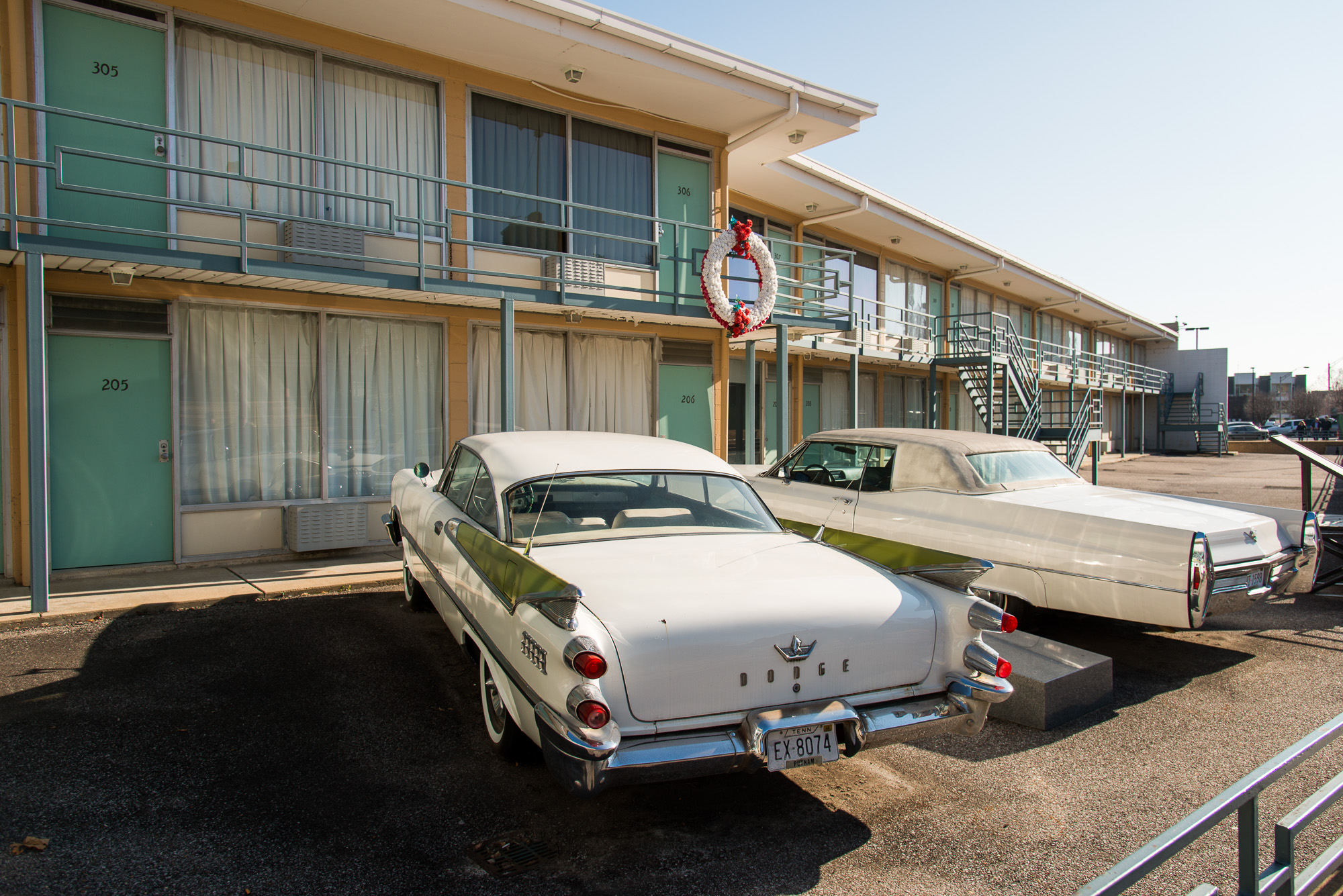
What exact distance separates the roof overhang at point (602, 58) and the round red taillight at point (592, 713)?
7.58 meters

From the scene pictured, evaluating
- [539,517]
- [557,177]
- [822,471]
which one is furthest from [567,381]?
[539,517]

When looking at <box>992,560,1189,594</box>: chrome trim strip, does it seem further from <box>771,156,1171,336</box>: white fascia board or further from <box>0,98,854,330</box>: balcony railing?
<box>771,156,1171,336</box>: white fascia board

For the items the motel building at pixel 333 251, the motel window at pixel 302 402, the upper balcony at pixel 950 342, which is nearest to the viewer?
the motel building at pixel 333 251

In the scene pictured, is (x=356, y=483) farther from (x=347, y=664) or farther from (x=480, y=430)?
(x=347, y=664)

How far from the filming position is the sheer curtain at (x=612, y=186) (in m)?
10.4

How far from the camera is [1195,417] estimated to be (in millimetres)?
37219

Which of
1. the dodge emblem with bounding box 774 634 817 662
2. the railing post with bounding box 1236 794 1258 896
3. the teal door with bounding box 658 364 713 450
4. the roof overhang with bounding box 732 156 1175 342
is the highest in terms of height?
the roof overhang with bounding box 732 156 1175 342

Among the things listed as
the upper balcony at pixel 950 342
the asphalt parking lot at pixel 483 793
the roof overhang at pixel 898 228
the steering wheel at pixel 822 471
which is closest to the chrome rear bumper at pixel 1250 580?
the asphalt parking lot at pixel 483 793

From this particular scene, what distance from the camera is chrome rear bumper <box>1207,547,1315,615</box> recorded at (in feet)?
16.0

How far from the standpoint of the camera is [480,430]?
9.80 meters

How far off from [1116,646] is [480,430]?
23.1 ft

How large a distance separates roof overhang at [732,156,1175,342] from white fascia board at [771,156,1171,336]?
0.02m

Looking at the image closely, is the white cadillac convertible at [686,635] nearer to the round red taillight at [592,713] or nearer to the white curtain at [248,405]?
the round red taillight at [592,713]

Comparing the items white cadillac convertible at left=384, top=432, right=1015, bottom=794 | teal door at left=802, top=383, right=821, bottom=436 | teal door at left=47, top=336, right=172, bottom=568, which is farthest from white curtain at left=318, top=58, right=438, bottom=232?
teal door at left=802, top=383, right=821, bottom=436
